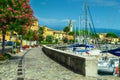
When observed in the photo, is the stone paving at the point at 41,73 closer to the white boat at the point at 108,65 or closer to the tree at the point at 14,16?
the tree at the point at 14,16

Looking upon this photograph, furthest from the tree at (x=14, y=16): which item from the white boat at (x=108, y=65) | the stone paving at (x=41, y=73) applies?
the white boat at (x=108, y=65)

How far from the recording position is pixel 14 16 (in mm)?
28141

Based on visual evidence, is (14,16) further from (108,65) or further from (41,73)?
(41,73)

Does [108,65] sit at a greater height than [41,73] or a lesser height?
lesser

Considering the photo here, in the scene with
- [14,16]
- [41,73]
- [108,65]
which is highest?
[14,16]

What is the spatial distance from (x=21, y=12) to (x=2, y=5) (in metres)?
1.84

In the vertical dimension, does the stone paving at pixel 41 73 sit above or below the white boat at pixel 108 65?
above

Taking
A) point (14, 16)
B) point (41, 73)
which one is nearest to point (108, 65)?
point (14, 16)

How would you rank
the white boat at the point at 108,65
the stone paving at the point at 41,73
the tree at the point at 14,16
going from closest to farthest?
1. the stone paving at the point at 41,73
2. the tree at the point at 14,16
3. the white boat at the point at 108,65

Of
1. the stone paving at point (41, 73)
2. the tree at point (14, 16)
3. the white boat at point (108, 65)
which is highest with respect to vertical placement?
the tree at point (14, 16)

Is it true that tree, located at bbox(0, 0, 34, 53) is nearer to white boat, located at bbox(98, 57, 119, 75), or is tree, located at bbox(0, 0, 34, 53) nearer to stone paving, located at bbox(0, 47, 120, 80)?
stone paving, located at bbox(0, 47, 120, 80)

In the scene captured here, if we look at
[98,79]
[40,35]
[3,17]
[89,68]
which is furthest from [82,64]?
[40,35]

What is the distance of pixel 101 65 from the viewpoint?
3130 cm

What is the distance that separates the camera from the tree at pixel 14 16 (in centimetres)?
2803
